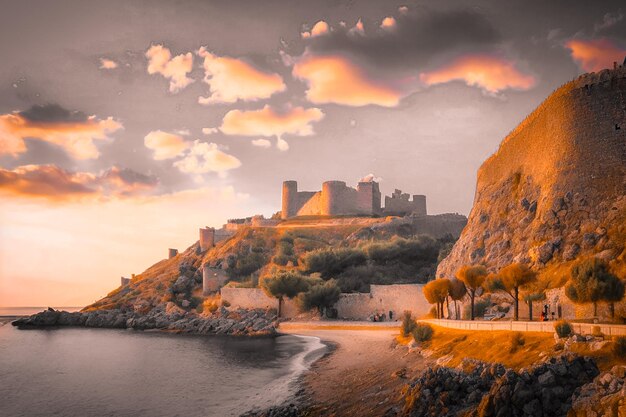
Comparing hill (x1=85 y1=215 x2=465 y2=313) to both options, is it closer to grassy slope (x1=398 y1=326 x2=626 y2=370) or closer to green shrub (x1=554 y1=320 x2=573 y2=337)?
grassy slope (x1=398 y1=326 x2=626 y2=370)

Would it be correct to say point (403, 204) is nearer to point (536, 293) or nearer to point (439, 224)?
point (439, 224)

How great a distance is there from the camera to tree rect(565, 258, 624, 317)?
76.4ft

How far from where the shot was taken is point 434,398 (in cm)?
1532

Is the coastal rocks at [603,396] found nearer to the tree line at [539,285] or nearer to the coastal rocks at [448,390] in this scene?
the coastal rocks at [448,390]

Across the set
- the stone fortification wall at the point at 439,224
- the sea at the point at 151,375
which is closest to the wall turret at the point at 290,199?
the stone fortification wall at the point at 439,224

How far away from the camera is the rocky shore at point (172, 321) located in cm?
5622

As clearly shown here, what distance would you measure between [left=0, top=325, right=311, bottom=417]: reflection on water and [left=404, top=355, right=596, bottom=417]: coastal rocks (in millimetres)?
8053

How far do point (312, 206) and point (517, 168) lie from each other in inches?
2418

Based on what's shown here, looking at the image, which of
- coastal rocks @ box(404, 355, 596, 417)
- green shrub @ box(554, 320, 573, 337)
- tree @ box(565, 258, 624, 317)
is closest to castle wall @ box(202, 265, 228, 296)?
tree @ box(565, 258, 624, 317)

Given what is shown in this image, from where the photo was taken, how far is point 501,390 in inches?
523

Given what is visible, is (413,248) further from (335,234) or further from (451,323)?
(451,323)

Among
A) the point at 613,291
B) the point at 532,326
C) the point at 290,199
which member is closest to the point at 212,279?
the point at 290,199

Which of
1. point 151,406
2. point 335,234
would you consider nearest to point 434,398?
point 151,406

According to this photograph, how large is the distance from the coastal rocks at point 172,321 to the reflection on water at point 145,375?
15.8ft
